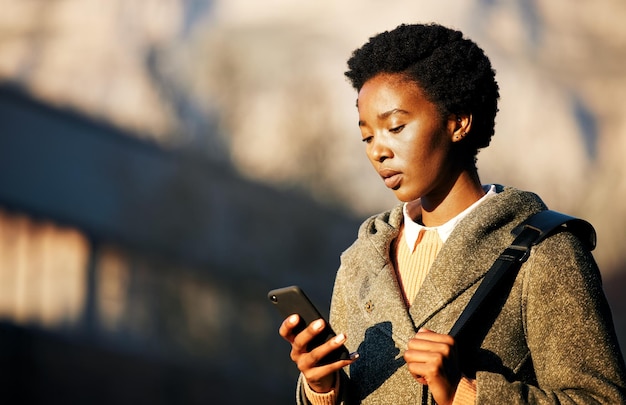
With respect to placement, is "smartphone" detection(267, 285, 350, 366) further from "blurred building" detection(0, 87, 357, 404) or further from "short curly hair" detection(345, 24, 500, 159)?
"blurred building" detection(0, 87, 357, 404)

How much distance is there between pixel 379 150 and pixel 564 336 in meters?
0.45

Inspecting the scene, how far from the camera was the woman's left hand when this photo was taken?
4.86 ft

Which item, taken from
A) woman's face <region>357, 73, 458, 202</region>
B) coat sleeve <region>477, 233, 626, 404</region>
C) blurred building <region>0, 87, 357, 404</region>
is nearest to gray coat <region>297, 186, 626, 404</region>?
coat sleeve <region>477, 233, 626, 404</region>

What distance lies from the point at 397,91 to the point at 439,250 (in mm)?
302

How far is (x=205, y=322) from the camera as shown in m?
9.98

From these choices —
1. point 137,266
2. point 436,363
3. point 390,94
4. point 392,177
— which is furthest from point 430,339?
point 137,266

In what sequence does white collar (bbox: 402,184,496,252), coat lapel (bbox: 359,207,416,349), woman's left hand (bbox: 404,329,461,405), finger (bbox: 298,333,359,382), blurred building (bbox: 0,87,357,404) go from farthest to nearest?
blurred building (bbox: 0,87,357,404)
white collar (bbox: 402,184,496,252)
coat lapel (bbox: 359,207,416,349)
finger (bbox: 298,333,359,382)
woman's left hand (bbox: 404,329,461,405)

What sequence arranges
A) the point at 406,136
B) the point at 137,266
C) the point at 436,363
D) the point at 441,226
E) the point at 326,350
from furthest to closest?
the point at 137,266 < the point at 441,226 < the point at 406,136 < the point at 326,350 < the point at 436,363

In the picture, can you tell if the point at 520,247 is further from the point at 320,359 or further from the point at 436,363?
the point at 320,359

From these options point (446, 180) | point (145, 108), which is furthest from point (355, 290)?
point (145, 108)

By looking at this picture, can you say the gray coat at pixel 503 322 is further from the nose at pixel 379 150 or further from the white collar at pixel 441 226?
the nose at pixel 379 150

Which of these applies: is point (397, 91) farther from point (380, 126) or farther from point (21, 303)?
point (21, 303)

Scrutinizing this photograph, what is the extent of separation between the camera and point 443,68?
175 centimetres

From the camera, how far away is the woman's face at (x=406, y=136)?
170 cm
